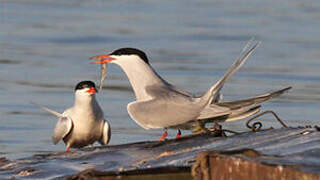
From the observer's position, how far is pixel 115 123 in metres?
12.0

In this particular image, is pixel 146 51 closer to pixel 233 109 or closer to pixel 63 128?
pixel 63 128

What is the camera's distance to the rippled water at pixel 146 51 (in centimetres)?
1240

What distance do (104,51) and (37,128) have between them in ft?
18.4

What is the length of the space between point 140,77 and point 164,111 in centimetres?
89

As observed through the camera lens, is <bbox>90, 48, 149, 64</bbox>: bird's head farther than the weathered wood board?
Yes

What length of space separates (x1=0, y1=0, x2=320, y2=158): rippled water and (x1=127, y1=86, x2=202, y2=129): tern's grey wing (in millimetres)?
2692

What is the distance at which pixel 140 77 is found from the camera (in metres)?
8.58

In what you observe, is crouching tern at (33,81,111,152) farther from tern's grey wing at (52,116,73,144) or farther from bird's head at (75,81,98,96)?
bird's head at (75,81,98,96)

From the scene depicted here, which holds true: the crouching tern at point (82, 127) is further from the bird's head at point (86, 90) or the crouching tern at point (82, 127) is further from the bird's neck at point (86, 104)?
the bird's head at point (86, 90)

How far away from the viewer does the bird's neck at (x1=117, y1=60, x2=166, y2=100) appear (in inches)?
329

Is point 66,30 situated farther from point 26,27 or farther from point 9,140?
point 9,140

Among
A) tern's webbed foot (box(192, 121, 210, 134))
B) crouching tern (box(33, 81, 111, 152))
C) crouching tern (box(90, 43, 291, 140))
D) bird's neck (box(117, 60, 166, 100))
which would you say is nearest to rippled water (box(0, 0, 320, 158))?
crouching tern (box(33, 81, 111, 152))

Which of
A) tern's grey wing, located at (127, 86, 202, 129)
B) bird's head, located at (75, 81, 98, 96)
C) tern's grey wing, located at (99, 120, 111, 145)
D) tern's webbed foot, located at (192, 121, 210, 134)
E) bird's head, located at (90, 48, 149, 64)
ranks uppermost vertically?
bird's head, located at (90, 48, 149, 64)

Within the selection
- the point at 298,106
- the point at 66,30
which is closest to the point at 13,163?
the point at 298,106
